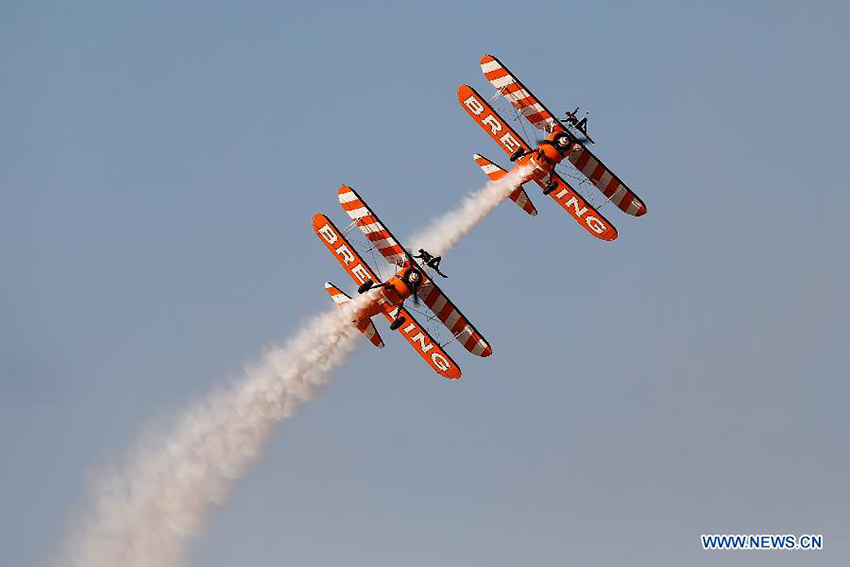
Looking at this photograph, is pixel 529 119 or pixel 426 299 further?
pixel 529 119

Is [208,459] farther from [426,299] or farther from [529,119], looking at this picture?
[529,119]

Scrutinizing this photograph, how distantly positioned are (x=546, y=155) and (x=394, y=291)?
1318cm

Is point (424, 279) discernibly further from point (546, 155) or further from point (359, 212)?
point (546, 155)

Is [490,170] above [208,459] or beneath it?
above

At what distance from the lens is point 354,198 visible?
237 feet

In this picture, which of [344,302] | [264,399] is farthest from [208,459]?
[344,302]

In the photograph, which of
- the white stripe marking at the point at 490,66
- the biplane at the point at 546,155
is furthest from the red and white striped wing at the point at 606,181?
the white stripe marking at the point at 490,66

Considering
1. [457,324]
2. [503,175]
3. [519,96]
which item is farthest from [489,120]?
[457,324]

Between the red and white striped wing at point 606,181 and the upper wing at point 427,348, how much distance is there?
13843 millimetres

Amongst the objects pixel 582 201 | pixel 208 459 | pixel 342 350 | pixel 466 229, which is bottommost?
pixel 208 459

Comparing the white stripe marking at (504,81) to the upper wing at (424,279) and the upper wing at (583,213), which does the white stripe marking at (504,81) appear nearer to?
the upper wing at (583,213)

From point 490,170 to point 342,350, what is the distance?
12749 millimetres

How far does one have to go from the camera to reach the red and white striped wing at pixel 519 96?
8031 centimetres

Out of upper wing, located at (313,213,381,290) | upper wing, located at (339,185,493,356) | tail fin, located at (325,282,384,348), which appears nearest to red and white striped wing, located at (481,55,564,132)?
upper wing, located at (339,185,493,356)
